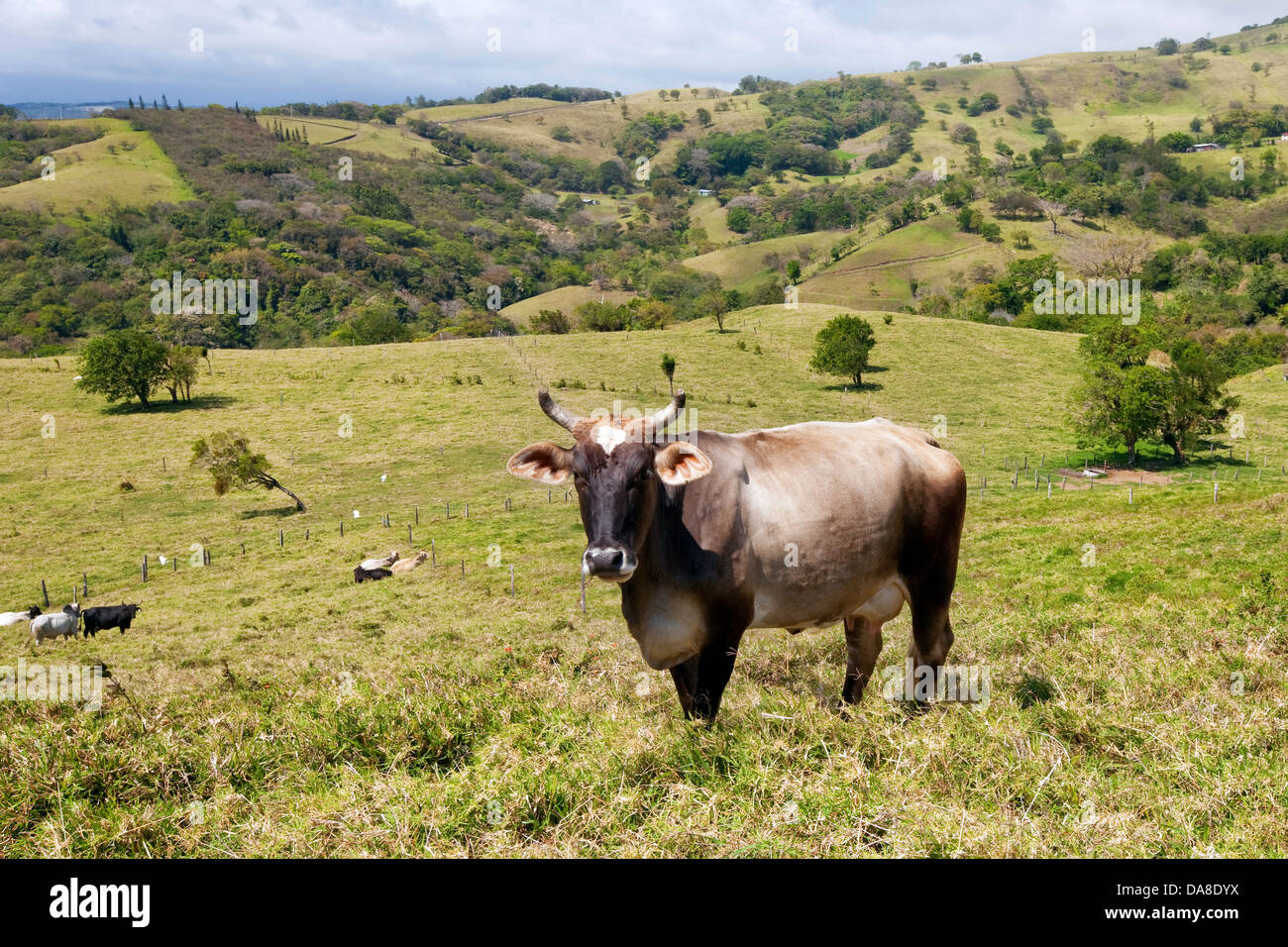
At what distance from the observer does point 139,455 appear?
50.3 meters

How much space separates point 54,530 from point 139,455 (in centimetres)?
1276

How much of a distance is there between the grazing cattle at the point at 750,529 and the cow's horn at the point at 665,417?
0.05 ft

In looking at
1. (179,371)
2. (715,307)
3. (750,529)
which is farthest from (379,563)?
(715,307)

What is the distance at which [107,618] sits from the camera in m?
25.1

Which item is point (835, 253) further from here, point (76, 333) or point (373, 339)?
point (76, 333)

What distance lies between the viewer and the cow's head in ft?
19.6

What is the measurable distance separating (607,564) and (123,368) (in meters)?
63.9

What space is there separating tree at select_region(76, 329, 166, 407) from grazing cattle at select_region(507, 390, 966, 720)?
204 feet

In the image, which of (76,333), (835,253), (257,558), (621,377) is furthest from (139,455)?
(835,253)

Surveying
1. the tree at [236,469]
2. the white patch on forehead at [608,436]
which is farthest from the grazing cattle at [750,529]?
the tree at [236,469]

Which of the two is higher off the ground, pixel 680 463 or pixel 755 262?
pixel 755 262

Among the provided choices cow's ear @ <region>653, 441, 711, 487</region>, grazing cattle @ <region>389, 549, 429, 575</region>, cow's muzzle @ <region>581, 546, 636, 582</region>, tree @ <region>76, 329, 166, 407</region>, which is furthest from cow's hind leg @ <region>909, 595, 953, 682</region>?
tree @ <region>76, 329, 166, 407</region>

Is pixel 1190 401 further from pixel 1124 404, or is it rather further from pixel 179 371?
pixel 179 371

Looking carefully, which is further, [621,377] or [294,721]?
[621,377]
